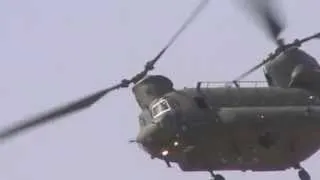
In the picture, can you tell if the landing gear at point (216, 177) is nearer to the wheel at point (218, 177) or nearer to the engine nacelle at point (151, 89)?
the wheel at point (218, 177)

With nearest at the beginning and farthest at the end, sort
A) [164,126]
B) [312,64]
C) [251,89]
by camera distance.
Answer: [164,126] < [251,89] < [312,64]

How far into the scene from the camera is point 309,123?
180ft

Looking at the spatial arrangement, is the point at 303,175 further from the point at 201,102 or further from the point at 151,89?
the point at 151,89

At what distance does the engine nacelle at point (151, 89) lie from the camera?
5878 cm

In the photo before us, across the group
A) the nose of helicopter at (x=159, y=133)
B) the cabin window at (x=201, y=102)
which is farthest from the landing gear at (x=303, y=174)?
the nose of helicopter at (x=159, y=133)

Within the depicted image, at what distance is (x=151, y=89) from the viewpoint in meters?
59.2

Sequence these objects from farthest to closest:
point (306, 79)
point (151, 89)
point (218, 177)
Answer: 1. point (306, 79)
2. point (151, 89)
3. point (218, 177)

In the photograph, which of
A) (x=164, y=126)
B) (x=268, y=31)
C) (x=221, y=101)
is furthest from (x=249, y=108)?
(x=268, y=31)

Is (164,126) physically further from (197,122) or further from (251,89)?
(251,89)

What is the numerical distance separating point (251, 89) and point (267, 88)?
4.27 feet

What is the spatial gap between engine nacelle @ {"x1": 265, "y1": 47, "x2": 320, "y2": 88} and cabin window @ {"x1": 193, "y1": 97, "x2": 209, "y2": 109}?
8.02m

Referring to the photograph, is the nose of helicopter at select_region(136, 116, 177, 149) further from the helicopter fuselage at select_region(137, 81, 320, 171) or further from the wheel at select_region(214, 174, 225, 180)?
the wheel at select_region(214, 174, 225, 180)

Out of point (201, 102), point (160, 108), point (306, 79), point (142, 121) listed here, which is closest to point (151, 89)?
point (142, 121)

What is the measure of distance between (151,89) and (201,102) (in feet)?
16.3
